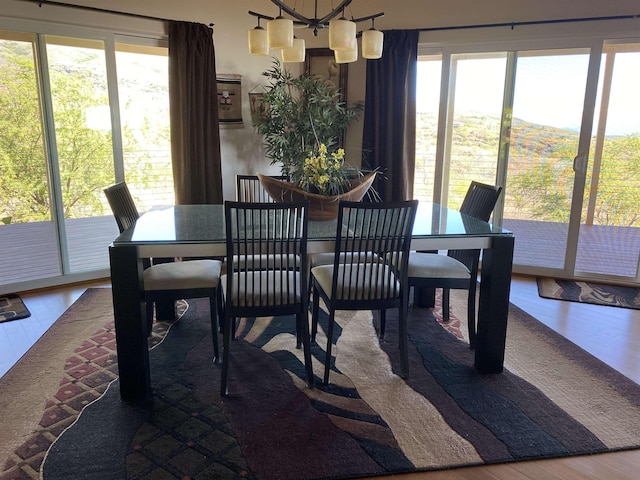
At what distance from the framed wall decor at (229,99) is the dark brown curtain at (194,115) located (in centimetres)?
22

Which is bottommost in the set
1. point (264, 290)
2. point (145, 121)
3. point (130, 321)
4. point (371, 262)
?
point (130, 321)

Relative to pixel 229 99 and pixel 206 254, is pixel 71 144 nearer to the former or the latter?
pixel 229 99

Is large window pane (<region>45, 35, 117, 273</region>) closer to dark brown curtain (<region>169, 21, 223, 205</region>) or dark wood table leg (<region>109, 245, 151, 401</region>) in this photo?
dark brown curtain (<region>169, 21, 223, 205</region>)

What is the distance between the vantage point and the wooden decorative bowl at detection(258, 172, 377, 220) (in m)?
2.59

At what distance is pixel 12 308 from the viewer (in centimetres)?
335

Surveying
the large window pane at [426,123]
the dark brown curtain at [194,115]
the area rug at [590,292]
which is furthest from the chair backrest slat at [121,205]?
the area rug at [590,292]

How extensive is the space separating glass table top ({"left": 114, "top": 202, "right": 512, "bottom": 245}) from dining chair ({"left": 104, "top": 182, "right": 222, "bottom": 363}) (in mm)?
166

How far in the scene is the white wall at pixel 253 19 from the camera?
3.65 m

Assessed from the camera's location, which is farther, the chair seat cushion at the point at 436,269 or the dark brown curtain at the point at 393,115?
the dark brown curtain at the point at 393,115

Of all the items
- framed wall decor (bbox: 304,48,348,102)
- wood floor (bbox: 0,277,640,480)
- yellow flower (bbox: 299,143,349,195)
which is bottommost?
wood floor (bbox: 0,277,640,480)

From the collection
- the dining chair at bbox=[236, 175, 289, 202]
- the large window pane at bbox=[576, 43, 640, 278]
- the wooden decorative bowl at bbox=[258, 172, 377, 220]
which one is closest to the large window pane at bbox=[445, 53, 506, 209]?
the large window pane at bbox=[576, 43, 640, 278]

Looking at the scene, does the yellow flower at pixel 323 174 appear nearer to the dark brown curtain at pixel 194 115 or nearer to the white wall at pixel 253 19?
the dark brown curtain at pixel 194 115

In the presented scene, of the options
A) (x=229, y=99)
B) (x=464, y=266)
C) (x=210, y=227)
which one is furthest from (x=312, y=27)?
(x=229, y=99)

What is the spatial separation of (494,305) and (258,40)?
1877 mm
